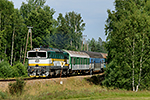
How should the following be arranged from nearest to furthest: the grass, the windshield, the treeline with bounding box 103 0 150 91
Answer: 1. the grass
2. the windshield
3. the treeline with bounding box 103 0 150 91

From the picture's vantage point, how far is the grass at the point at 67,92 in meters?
21.8

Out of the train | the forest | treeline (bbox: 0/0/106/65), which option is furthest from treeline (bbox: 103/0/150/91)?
treeline (bbox: 0/0/106/65)

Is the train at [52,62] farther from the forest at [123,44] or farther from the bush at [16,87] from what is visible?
the bush at [16,87]

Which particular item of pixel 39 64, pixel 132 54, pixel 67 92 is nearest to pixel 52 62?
pixel 39 64

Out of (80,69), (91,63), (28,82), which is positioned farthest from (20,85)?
(91,63)

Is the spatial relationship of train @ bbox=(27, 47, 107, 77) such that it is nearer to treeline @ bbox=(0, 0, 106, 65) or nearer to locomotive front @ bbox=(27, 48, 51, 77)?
locomotive front @ bbox=(27, 48, 51, 77)

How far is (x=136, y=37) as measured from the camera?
32469mm

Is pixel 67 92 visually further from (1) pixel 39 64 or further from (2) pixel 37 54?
(2) pixel 37 54

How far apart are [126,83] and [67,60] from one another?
31.1ft

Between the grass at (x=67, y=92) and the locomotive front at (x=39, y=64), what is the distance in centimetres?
154

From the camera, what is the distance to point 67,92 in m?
25.6

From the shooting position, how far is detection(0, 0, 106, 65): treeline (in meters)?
63.4

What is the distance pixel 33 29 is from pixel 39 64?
140 feet

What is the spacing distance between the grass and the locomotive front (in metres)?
1.54
